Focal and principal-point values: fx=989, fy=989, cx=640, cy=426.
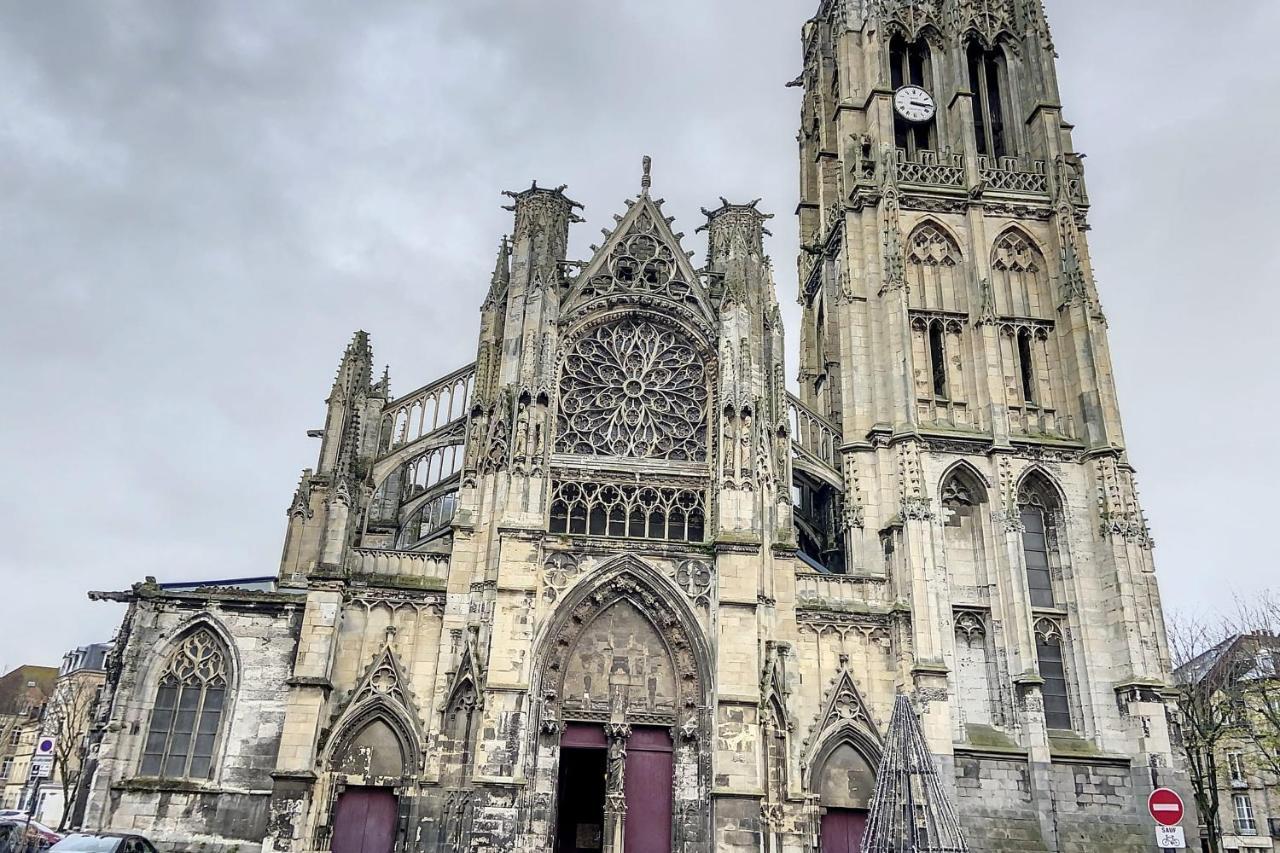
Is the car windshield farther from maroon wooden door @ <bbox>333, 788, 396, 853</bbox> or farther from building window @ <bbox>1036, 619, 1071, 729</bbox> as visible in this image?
building window @ <bbox>1036, 619, 1071, 729</bbox>

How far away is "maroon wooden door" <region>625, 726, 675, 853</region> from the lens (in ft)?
71.6

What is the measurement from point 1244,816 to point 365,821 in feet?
124

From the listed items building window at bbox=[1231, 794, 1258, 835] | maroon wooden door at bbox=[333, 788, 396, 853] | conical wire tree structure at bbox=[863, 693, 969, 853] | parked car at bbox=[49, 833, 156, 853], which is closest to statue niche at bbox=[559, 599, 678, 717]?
maroon wooden door at bbox=[333, 788, 396, 853]

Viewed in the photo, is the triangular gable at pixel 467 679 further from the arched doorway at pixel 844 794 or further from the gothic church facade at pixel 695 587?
the arched doorway at pixel 844 794

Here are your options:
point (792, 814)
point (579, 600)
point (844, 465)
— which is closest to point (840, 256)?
point (844, 465)

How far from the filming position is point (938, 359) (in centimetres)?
2850

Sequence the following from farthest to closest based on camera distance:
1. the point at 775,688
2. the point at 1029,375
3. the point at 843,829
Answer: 1. the point at 1029,375
2. the point at 843,829
3. the point at 775,688

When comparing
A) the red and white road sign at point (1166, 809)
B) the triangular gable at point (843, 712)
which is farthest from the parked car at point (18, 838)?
the red and white road sign at point (1166, 809)

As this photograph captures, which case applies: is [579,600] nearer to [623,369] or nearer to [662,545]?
[662,545]

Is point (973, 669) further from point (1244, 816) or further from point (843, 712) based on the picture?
point (1244, 816)

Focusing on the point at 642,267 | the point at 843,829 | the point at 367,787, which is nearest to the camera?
the point at 367,787

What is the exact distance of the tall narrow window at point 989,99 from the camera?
31.9 metres

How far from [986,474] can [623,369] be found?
998cm

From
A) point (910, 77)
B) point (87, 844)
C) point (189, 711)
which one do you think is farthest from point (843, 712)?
point (910, 77)
